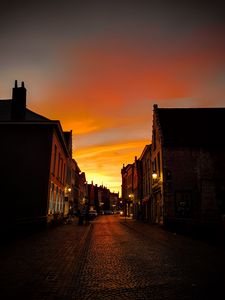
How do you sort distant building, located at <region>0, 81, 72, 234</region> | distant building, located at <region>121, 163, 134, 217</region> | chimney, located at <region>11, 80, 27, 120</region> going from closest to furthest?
1. distant building, located at <region>0, 81, 72, 234</region>
2. chimney, located at <region>11, 80, 27, 120</region>
3. distant building, located at <region>121, 163, 134, 217</region>

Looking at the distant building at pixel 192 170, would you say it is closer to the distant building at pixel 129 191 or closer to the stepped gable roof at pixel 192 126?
the stepped gable roof at pixel 192 126

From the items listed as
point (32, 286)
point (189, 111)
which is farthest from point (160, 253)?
point (189, 111)

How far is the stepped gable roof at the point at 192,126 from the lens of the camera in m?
28.1

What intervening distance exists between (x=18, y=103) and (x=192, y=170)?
670 inches

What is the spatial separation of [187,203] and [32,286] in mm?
22751

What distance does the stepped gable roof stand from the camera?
1107 inches

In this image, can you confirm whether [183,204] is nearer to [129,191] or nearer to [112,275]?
[112,275]

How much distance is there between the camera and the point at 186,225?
1867cm

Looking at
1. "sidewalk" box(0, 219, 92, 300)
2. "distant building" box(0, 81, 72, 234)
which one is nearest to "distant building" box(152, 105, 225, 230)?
"distant building" box(0, 81, 72, 234)

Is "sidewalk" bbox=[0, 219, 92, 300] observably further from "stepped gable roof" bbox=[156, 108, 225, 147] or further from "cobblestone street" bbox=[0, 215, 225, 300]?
"stepped gable roof" bbox=[156, 108, 225, 147]

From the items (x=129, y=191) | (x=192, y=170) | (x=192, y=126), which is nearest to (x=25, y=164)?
(x=192, y=170)

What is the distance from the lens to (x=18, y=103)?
88.5 ft

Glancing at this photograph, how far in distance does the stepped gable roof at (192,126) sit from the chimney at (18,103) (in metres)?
13.3

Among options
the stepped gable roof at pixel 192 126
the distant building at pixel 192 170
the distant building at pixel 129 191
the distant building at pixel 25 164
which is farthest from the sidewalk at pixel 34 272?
the distant building at pixel 129 191
